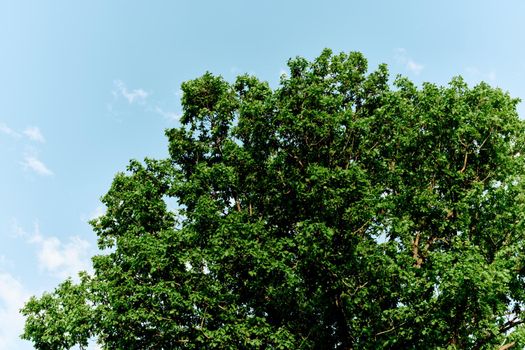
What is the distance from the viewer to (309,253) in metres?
19.4

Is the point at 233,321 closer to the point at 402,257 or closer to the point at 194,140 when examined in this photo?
the point at 402,257

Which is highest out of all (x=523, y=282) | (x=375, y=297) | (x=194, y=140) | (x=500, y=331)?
(x=194, y=140)

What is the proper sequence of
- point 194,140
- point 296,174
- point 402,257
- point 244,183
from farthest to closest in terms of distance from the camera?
1. point 194,140
2. point 244,183
3. point 296,174
4. point 402,257

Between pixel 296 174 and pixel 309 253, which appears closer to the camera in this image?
pixel 309 253

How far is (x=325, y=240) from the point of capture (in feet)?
63.5

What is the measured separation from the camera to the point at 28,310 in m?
22.2

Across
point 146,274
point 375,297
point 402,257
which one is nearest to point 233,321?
point 146,274

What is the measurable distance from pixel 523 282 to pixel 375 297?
253 inches

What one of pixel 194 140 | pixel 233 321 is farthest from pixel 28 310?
pixel 194 140

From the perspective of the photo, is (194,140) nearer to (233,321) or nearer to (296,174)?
(296,174)

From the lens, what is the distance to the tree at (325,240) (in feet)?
62.5

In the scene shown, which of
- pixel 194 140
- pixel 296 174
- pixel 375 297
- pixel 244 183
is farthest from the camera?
pixel 194 140

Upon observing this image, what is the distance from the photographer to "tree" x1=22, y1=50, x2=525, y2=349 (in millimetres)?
19047

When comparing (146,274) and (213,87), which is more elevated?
(213,87)
